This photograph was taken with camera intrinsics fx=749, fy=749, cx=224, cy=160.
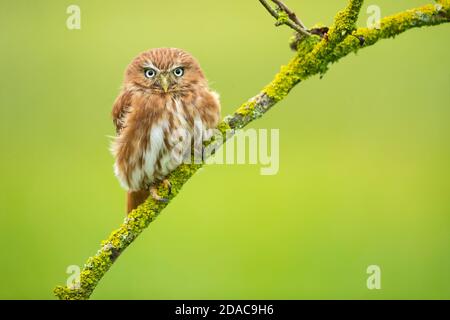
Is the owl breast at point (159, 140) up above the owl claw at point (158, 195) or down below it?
above

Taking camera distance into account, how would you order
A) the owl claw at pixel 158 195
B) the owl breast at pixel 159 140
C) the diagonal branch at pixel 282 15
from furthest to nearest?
1. the owl breast at pixel 159 140
2. the owl claw at pixel 158 195
3. the diagonal branch at pixel 282 15

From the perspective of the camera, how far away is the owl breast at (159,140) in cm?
414

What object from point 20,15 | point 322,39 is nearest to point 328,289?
point 322,39

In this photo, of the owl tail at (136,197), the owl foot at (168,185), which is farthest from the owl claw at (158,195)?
the owl tail at (136,197)

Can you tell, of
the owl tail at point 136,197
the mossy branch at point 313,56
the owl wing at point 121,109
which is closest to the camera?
the mossy branch at point 313,56

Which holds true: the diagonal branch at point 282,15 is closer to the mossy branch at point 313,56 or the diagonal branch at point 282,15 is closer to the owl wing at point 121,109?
the mossy branch at point 313,56

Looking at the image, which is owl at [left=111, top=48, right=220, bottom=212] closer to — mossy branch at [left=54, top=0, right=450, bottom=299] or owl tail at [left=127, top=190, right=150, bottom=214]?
owl tail at [left=127, top=190, right=150, bottom=214]

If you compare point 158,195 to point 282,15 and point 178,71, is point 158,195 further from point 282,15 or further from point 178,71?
point 282,15

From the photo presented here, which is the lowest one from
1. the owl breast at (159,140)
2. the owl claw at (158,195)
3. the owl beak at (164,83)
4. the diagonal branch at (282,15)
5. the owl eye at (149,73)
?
the owl claw at (158,195)

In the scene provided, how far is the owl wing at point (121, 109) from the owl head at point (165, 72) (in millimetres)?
88

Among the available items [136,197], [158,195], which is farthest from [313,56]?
[136,197]

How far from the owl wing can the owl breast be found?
5cm

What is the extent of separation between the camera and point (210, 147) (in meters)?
3.95

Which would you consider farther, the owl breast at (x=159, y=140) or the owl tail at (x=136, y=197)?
the owl tail at (x=136, y=197)
